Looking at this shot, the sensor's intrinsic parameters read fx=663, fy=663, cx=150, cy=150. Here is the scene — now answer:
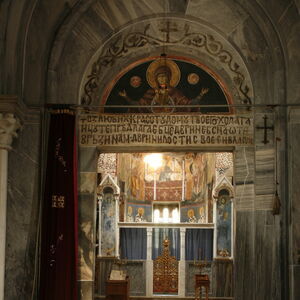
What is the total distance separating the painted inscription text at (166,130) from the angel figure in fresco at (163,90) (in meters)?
0.40

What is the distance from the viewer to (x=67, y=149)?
9.38m

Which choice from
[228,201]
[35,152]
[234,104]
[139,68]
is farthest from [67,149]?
[228,201]

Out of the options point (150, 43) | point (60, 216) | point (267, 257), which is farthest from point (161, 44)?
point (267, 257)

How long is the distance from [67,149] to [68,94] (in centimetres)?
94

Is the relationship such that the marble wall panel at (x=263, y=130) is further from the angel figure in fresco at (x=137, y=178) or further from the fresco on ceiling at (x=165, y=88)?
→ the angel figure in fresco at (x=137, y=178)

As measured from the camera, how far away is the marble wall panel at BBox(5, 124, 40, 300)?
8.81 meters

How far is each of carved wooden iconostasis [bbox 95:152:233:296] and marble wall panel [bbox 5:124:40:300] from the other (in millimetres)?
7194

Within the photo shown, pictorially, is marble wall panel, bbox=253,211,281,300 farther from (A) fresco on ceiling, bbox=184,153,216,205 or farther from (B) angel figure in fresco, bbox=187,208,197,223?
(B) angel figure in fresco, bbox=187,208,197,223

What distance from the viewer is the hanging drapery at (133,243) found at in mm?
17120

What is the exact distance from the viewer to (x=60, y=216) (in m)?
9.16

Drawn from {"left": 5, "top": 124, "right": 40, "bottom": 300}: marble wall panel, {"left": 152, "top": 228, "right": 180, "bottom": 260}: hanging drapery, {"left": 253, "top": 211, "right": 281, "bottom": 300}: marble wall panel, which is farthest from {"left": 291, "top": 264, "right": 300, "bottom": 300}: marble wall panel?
{"left": 152, "top": 228, "right": 180, "bottom": 260}: hanging drapery

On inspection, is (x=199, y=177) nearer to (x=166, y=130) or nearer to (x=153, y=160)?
(x=153, y=160)

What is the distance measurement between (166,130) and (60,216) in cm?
204

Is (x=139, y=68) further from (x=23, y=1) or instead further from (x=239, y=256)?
(x=239, y=256)
